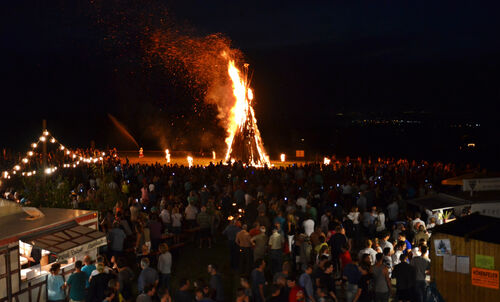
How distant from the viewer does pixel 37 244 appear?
8.59 m

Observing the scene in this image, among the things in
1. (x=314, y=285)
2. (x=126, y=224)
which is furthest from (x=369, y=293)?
(x=126, y=224)

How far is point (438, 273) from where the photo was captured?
8.30 metres

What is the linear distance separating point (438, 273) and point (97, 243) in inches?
251

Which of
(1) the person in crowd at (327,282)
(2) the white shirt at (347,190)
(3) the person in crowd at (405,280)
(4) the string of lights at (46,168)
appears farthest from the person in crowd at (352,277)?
(4) the string of lights at (46,168)

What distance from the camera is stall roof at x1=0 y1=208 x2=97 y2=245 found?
26.8ft

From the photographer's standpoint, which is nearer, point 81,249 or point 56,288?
point 56,288

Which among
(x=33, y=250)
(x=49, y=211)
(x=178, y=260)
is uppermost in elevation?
(x=49, y=211)

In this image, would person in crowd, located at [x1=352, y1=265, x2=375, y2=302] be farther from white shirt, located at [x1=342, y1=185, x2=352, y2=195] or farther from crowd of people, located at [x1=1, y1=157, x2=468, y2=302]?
white shirt, located at [x1=342, y1=185, x2=352, y2=195]

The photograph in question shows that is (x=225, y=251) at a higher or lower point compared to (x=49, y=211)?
lower

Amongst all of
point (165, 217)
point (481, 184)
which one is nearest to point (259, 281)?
point (165, 217)

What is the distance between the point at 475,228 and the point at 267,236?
5.04m

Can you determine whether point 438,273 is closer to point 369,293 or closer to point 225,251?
point 369,293

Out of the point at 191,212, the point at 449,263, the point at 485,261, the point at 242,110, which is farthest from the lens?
the point at 242,110

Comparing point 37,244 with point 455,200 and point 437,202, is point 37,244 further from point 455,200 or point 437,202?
point 455,200
